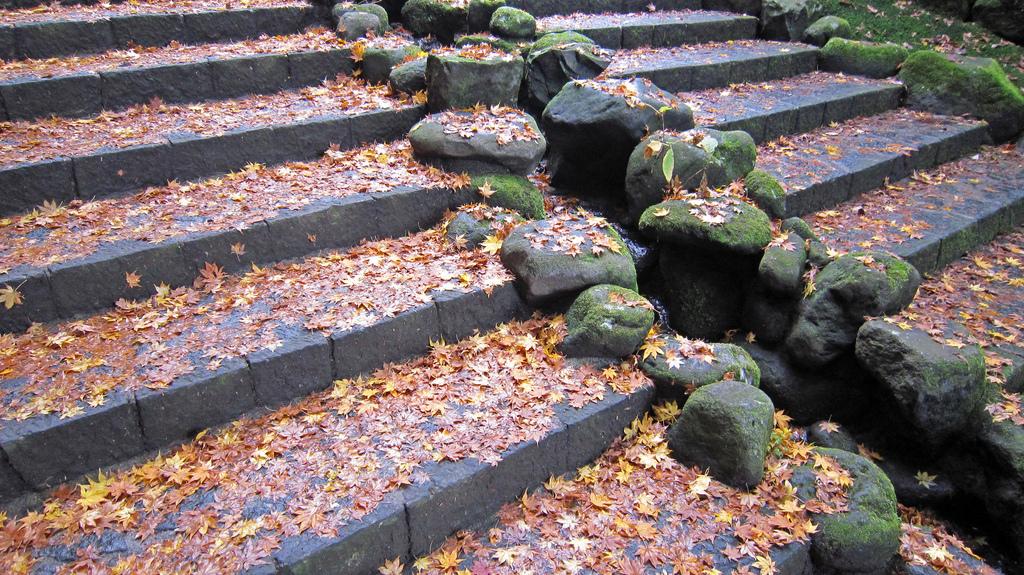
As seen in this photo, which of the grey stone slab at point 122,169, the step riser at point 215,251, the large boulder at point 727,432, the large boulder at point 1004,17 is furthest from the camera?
the large boulder at point 1004,17

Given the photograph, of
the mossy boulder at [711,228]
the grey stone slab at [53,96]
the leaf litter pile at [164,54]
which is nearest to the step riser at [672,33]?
the leaf litter pile at [164,54]

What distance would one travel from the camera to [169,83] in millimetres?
5465

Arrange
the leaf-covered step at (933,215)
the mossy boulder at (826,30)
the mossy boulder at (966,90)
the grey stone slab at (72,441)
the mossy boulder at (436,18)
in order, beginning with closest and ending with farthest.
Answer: the grey stone slab at (72,441)
the leaf-covered step at (933,215)
the mossy boulder at (436,18)
the mossy boulder at (966,90)
the mossy boulder at (826,30)

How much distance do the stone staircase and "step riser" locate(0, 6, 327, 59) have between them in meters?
0.02

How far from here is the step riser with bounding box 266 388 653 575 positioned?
2836 millimetres

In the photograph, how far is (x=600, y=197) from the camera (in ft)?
18.7

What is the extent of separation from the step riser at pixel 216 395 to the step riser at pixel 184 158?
202 cm

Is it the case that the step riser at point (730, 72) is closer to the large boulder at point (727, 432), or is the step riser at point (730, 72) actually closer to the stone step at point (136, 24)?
the stone step at point (136, 24)

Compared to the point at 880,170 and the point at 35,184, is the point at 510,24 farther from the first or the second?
the point at 35,184

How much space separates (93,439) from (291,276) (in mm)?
1520

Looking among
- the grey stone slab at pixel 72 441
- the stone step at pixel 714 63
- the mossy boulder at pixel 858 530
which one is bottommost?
the mossy boulder at pixel 858 530

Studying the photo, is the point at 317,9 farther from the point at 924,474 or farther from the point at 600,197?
the point at 924,474

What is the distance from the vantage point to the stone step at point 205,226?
372 centimetres

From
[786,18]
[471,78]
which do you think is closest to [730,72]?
[786,18]
